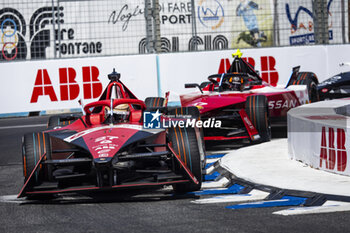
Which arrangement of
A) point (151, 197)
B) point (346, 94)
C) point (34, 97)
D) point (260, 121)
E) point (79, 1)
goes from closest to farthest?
point (151, 197), point (260, 121), point (346, 94), point (34, 97), point (79, 1)

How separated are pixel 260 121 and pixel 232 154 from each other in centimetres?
123

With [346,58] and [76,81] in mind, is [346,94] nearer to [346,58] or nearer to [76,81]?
[346,58]

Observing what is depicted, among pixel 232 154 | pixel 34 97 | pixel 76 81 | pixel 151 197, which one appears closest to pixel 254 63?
pixel 76 81

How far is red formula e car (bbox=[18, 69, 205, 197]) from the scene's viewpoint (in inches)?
235

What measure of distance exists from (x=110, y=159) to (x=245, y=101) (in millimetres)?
4374

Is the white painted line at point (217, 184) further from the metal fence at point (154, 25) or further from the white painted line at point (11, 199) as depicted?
the metal fence at point (154, 25)

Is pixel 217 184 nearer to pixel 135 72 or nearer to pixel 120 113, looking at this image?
pixel 120 113

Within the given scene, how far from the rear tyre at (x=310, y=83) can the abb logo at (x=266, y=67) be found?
3.02 metres

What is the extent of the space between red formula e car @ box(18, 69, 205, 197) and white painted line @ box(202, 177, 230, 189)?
0.38 metres

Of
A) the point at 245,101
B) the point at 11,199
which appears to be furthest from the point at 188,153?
the point at 245,101

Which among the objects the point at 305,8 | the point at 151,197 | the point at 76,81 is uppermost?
the point at 305,8

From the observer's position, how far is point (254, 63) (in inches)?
616

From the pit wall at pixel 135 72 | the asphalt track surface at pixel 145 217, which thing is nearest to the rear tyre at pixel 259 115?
the asphalt track surface at pixel 145 217

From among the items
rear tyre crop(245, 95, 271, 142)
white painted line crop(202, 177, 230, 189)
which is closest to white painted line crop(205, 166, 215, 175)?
white painted line crop(202, 177, 230, 189)
